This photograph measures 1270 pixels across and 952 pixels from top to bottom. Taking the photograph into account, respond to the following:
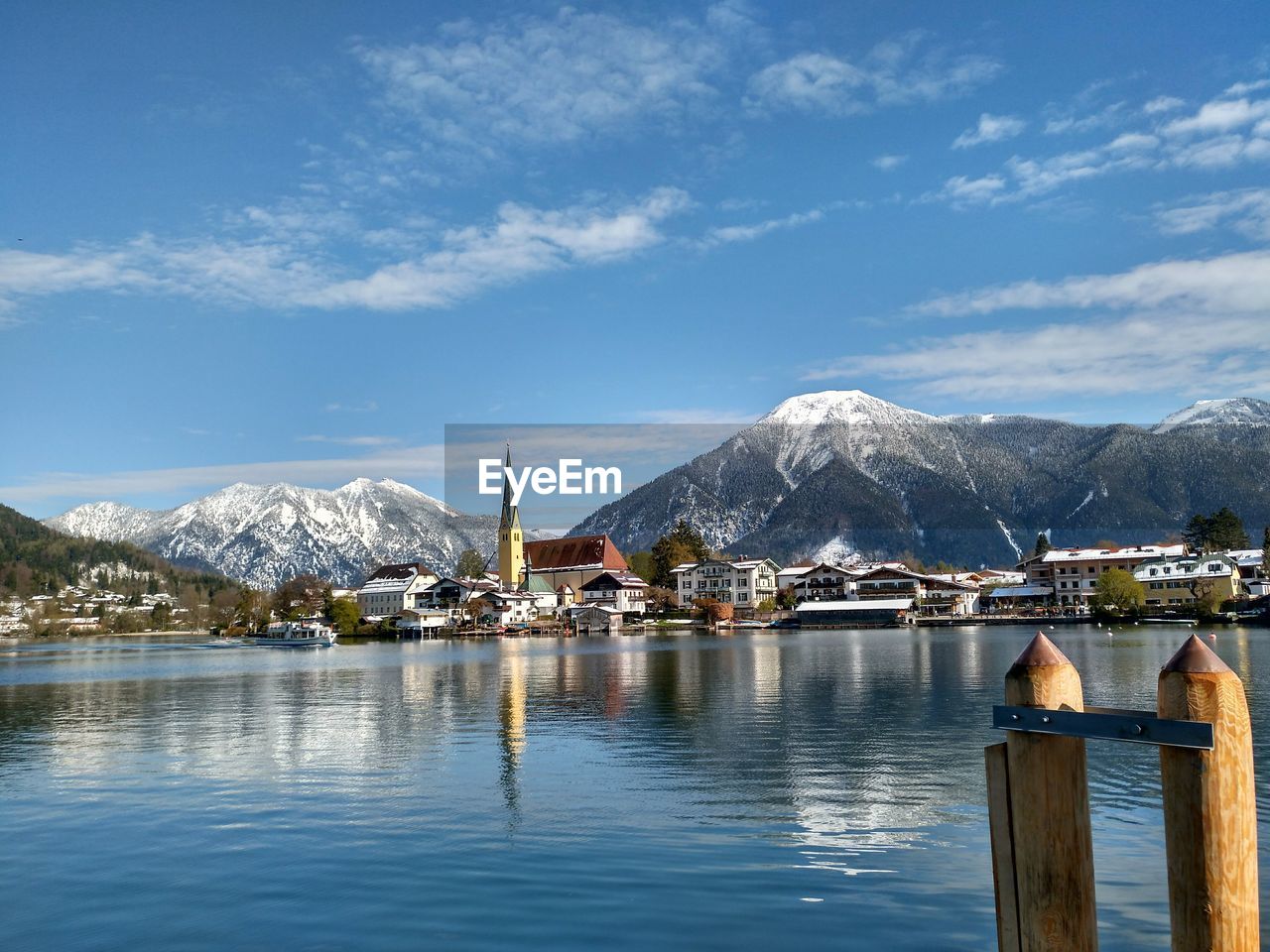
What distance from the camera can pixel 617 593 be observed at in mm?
140250

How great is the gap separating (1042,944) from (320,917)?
30.2ft

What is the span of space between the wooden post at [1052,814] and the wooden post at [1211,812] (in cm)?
43

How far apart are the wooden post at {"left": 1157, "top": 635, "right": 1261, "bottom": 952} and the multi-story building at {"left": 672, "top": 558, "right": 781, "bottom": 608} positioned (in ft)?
437

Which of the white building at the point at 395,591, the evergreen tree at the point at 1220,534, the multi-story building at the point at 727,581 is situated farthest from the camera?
the white building at the point at 395,591

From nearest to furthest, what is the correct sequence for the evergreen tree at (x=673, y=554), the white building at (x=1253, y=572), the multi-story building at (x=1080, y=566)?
1. the white building at (x=1253, y=572)
2. the multi-story building at (x=1080, y=566)
3. the evergreen tree at (x=673, y=554)

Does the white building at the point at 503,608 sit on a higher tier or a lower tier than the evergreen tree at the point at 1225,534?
lower

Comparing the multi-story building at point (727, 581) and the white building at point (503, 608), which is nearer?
the white building at point (503, 608)

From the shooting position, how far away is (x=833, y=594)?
456 ft

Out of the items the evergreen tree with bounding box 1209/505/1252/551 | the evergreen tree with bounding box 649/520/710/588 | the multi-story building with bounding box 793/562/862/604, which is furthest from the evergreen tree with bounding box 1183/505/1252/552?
the evergreen tree with bounding box 649/520/710/588

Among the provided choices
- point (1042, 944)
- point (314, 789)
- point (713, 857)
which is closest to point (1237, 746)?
point (1042, 944)

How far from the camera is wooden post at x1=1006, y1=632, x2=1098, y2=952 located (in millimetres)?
4934

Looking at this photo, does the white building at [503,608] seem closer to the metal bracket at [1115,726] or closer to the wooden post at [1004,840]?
the wooden post at [1004,840]

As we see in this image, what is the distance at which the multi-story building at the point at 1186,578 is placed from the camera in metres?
107

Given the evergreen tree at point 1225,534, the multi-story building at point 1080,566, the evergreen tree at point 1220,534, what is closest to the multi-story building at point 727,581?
the multi-story building at point 1080,566
